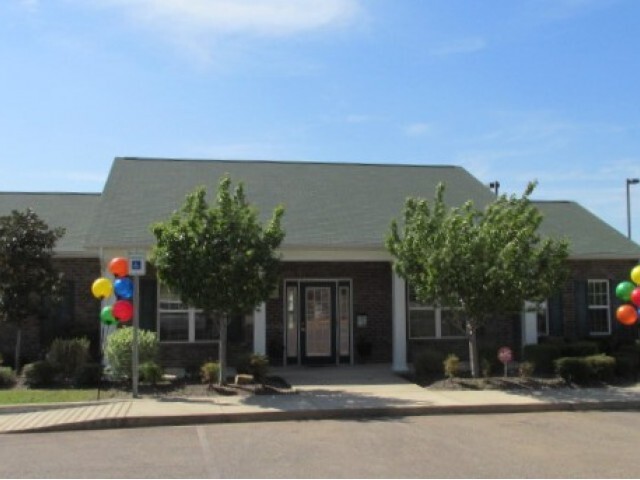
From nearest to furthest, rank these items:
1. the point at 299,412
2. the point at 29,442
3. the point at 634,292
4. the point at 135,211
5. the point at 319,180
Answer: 1. the point at 29,442
2. the point at 299,412
3. the point at 634,292
4. the point at 135,211
5. the point at 319,180

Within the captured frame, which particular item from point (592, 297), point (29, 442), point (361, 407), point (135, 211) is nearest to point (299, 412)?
point (361, 407)

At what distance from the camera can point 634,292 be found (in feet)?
48.6

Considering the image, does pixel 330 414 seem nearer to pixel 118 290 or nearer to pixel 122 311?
pixel 122 311

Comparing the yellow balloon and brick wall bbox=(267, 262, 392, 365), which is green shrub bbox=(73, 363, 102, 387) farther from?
brick wall bbox=(267, 262, 392, 365)

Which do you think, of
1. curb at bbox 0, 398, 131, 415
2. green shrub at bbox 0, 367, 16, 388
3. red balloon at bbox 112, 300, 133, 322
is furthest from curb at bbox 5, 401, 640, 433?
green shrub at bbox 0, 367, 16, 388

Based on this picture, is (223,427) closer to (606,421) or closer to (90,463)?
(90,463)

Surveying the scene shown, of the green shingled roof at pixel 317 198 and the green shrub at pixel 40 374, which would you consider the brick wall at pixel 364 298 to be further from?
the green shrub at pixel 40 374

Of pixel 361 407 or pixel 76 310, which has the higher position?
pixel 76 310

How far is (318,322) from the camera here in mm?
19219

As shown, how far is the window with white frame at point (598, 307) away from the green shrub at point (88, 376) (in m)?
12.7

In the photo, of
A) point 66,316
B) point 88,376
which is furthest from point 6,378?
point 66,316

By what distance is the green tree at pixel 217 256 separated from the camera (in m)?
13.5

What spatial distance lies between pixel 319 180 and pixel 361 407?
11202 millimetres

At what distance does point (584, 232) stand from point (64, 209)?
14.7m
